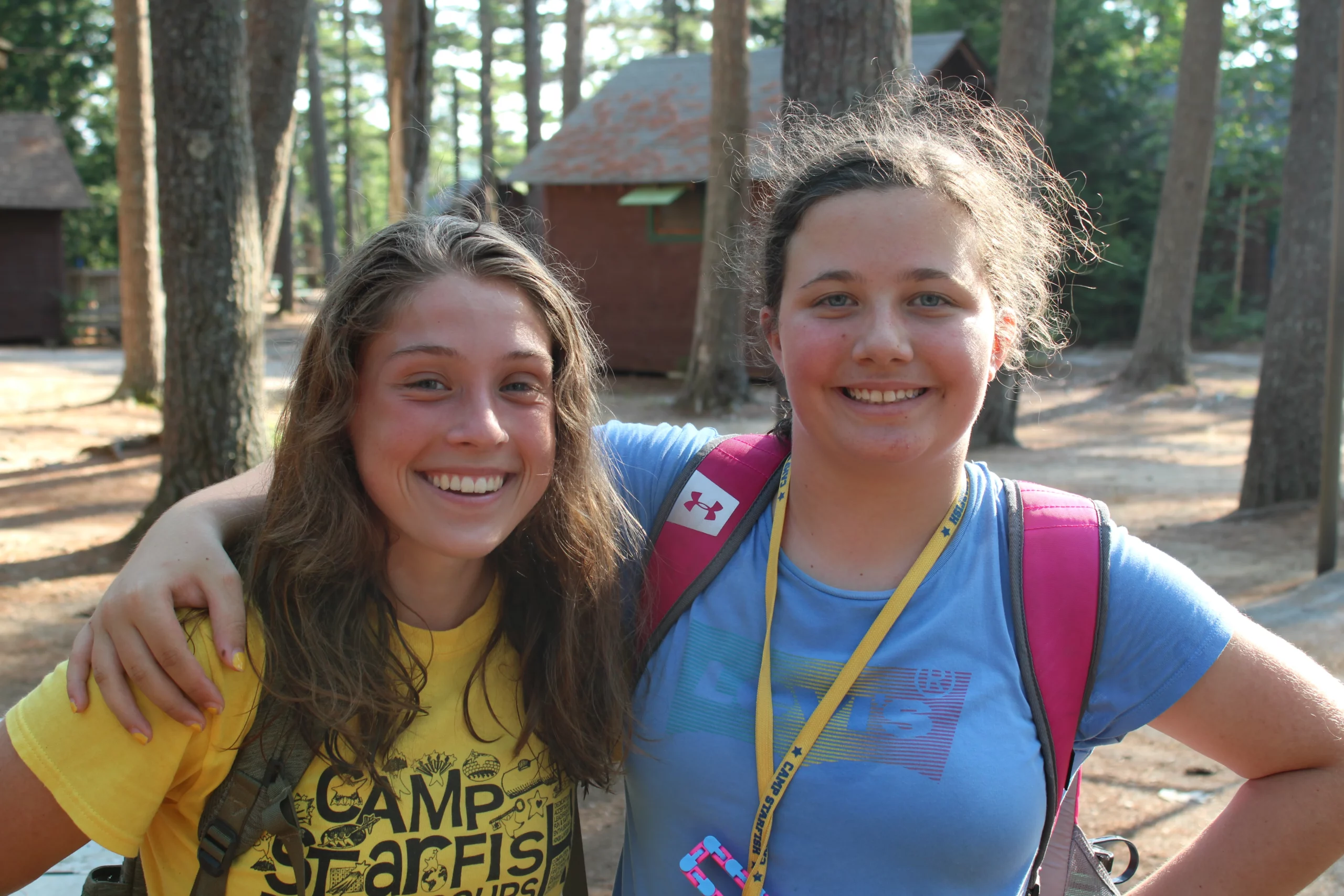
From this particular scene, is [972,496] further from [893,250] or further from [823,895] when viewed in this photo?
[823,895]

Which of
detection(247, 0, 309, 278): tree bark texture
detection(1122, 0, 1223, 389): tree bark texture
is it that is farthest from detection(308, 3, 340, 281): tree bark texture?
detection(1122, 0, 1223, 389): tree bark texture

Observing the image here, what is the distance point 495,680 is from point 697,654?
1.10 ft

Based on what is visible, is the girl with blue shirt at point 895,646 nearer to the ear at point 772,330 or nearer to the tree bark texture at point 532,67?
the ear at point 772,330

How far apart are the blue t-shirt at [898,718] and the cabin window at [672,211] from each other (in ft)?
49.0

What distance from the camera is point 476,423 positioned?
1.60 meters

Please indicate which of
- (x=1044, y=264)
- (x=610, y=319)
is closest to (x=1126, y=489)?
(x=1044, y=264)

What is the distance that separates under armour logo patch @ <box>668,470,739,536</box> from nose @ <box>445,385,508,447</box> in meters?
0.38

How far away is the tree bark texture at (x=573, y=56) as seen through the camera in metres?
23.2

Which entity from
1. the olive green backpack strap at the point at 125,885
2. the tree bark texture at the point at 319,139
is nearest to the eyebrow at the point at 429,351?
the olive green backpack strap at the point at 125,885

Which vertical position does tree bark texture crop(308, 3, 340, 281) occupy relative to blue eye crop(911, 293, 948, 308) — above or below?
above

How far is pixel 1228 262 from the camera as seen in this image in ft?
78.6

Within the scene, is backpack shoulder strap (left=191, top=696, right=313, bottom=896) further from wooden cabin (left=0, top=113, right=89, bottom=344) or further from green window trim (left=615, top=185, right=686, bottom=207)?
wooden cabin (left=0, top=113, right=89, bottom=344)

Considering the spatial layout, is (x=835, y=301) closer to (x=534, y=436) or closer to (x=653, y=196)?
(x=534, y=436)

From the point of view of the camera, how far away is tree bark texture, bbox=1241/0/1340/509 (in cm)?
732
